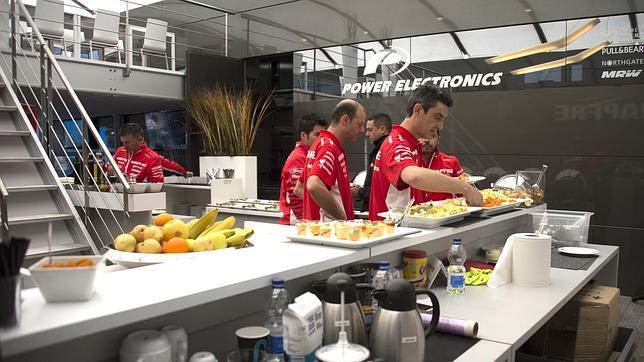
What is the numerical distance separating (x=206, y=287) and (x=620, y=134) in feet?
17.8

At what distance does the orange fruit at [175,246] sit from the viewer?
183 centimetres

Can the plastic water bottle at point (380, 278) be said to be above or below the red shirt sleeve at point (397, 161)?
below

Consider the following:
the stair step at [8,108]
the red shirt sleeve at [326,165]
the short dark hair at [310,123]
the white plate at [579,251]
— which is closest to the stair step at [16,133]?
the stair step at [8,108]

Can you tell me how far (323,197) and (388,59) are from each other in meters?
4.62

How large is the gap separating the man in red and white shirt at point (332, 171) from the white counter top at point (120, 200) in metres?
1.35

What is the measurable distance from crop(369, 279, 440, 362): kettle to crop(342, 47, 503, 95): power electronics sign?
208 inches

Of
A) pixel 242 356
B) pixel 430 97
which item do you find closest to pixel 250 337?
pixel 242 356

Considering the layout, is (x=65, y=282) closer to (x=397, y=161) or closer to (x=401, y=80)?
(x=397, y=161)

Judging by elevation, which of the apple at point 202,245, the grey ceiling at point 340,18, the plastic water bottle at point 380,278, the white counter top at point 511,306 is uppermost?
the grey ceiling at point 340,18

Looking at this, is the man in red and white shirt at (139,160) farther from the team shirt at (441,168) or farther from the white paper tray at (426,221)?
the white paper tray at (426,221)

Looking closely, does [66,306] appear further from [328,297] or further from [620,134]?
[620,134]

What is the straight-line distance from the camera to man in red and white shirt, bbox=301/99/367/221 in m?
3.02

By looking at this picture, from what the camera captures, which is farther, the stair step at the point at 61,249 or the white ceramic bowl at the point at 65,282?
the stair step at the point at 61,249

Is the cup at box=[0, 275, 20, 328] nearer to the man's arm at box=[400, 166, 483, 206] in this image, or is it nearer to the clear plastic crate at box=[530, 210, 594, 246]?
the man's arm at box=[400, 166, 483, 206]
